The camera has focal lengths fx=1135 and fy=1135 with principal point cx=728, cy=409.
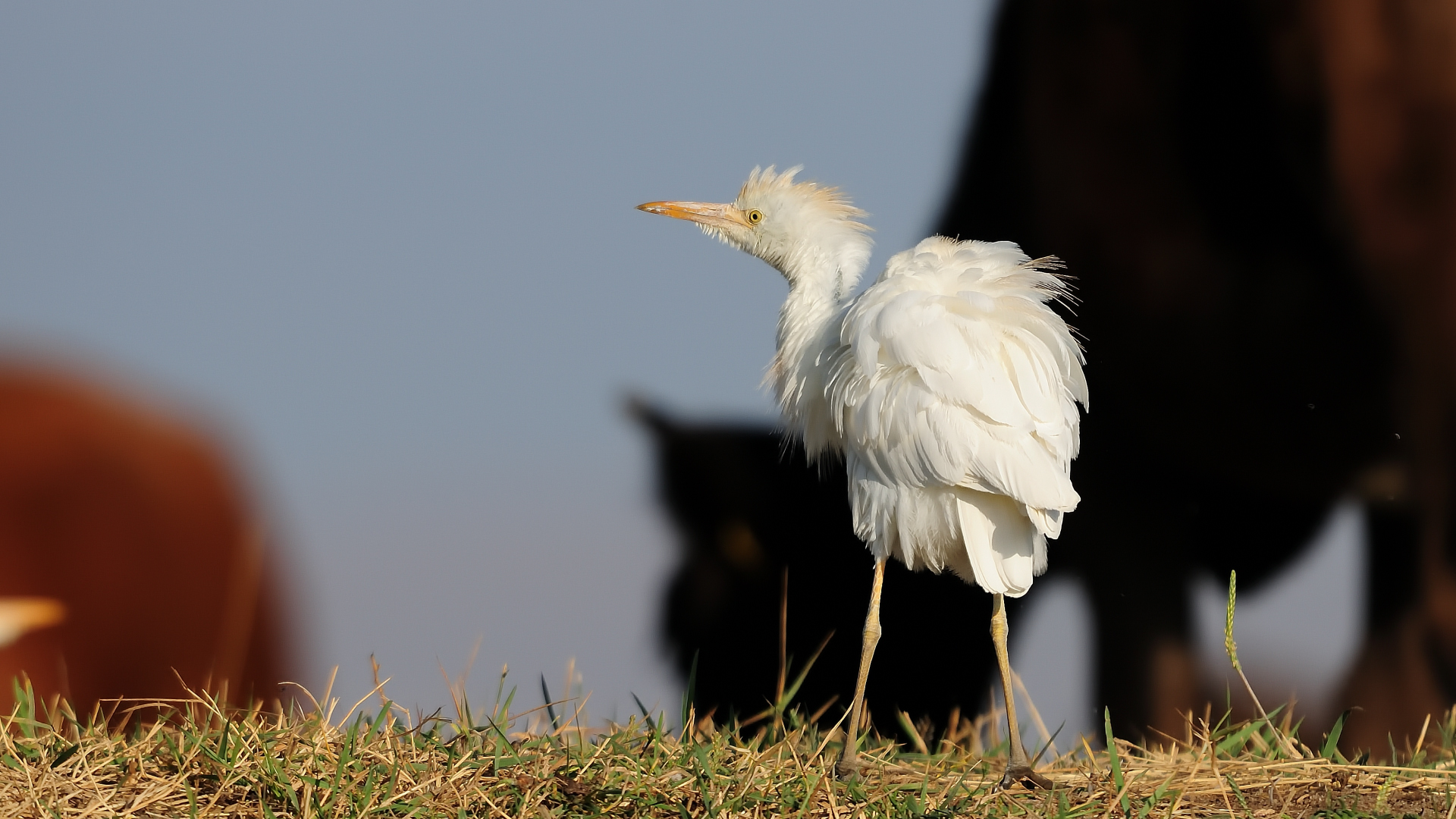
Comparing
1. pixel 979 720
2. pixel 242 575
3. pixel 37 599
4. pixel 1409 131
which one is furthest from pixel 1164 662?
pixel 37 599

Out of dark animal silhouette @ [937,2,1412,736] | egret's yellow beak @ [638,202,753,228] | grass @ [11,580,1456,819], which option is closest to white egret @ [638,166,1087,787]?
grass @ [11,580,1456,819]

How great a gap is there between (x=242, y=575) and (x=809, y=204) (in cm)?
200

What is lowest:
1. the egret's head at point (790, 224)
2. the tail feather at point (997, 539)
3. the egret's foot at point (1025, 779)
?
the egret's foot at point (1025, 779)

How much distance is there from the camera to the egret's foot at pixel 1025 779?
83.8 inches

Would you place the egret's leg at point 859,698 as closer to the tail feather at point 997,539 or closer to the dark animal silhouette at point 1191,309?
the tail feather at point 997,539

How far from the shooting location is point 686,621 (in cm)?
423

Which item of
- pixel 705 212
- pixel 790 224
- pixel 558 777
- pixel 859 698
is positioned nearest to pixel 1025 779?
pixel 859 698

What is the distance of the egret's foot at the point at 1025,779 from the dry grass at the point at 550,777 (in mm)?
23

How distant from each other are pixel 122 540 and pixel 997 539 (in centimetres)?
331

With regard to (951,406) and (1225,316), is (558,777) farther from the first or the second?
(1225,316)

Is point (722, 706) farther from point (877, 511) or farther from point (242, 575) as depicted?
point (877, 511)

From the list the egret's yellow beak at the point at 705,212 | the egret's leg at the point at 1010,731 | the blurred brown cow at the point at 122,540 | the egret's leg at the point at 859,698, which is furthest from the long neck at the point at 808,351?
the blurred brown cow at the point at 122,540

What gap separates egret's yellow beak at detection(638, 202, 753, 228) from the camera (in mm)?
3051

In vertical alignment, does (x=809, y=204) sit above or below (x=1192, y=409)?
above
